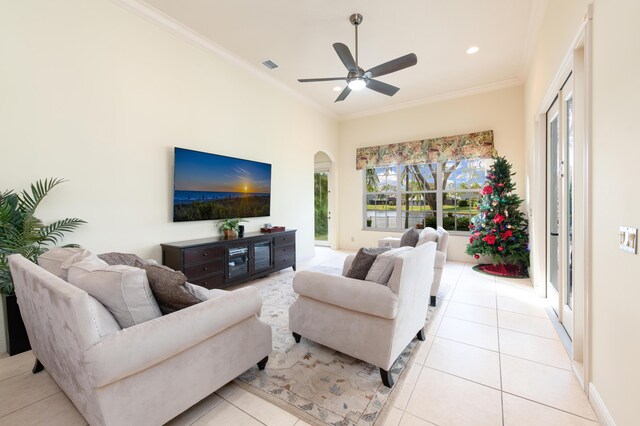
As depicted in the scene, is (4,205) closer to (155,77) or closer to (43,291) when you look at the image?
(43,291)

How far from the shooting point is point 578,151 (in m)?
2.09

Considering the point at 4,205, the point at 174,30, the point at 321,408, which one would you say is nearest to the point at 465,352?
the point at 321,408

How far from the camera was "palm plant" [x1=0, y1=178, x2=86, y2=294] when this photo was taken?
2147 mm

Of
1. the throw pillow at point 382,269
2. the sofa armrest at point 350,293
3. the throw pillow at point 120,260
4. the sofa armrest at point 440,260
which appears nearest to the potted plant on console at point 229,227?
the throw pillow at point 120,260

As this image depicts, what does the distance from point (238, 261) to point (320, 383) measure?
238cm

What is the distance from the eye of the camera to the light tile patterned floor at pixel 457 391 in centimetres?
158

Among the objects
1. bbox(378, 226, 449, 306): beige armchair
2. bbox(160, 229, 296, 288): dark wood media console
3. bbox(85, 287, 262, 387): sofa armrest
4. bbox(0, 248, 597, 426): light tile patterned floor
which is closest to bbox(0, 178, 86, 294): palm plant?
bbox(0, 248, 597, 426): light tile patterned floor

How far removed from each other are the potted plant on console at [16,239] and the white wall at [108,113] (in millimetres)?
186

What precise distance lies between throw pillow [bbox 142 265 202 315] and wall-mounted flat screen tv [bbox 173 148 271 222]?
217 cm

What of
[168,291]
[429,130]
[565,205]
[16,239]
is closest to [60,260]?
[16,239]

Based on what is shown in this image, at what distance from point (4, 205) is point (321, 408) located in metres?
2.79

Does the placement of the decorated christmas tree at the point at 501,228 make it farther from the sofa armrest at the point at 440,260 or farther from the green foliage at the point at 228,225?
the green foliage at the point at 228,225

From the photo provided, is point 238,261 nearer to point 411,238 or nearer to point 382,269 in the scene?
point 411,238

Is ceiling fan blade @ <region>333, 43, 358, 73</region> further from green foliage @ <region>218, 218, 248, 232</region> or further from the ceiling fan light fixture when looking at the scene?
green foliage @ <region>218, 218, 248, 232</region>
